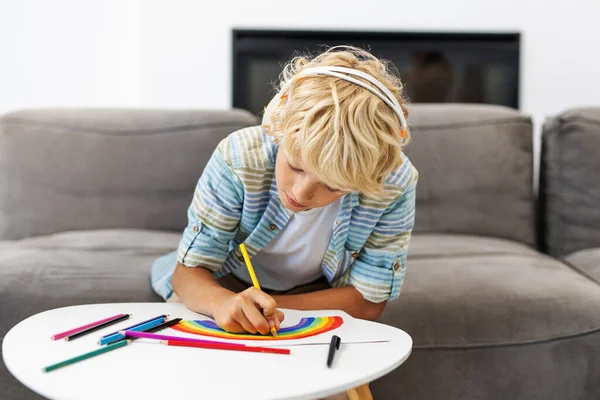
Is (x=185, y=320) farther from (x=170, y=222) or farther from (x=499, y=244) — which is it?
(x=499, y=244)

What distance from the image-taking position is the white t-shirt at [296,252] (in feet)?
3.87

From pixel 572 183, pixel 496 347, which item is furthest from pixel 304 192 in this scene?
pixel 572 183

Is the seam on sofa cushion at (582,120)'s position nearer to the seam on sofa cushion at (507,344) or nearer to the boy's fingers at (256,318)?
the seam on sofa cushion at (507,344)

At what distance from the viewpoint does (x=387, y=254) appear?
1.17 meters

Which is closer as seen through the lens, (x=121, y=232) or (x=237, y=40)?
(x=121, y=232)

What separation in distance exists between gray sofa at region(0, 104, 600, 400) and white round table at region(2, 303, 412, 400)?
1.78 feet

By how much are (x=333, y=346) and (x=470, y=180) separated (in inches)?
48.3

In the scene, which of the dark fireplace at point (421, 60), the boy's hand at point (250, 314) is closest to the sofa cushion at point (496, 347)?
the boy's hand at point (250, 314)

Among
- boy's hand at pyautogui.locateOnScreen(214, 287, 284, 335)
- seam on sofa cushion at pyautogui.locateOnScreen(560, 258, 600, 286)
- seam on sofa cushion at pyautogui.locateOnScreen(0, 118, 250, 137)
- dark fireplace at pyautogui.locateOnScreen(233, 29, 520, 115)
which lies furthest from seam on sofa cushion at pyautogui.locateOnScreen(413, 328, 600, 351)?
dark fireplace at pyautogui.locateOnScreen(233, 29, 520, 115)

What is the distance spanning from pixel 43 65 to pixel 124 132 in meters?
1.39

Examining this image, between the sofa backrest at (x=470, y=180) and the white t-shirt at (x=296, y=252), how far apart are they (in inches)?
30.5

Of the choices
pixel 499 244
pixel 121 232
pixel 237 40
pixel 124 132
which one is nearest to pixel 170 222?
pixel 121 232

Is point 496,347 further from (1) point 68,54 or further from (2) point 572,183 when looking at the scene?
(1) point 68,54

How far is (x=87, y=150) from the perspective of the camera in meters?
1.88
